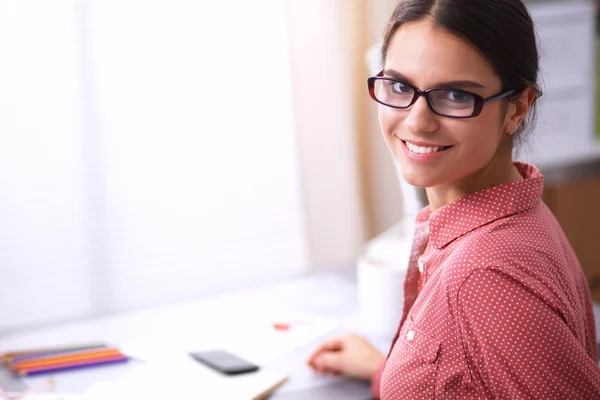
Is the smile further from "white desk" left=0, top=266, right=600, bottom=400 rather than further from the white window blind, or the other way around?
the white window blind

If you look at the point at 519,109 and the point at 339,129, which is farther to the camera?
the point at 339,129

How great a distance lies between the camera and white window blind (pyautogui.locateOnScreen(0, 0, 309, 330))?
2.52 meters

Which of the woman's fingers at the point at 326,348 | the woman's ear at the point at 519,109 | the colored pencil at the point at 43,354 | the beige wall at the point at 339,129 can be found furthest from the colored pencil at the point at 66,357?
the beige wall at the point at 339,129

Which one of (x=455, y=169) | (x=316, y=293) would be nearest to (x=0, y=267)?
(x=316, y=293)

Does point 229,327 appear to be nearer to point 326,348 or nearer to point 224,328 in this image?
point 224,328

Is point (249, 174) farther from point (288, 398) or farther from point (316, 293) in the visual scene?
point (288, 398)

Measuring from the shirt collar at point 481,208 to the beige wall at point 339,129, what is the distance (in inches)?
68.9

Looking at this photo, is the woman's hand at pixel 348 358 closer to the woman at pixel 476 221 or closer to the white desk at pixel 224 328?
the white desk at pixel 224 328

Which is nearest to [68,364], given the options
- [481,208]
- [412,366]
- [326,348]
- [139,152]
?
[326,348]

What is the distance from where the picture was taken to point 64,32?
2.51 meters

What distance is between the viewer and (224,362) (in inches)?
55.4

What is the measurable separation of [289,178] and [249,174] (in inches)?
6.2

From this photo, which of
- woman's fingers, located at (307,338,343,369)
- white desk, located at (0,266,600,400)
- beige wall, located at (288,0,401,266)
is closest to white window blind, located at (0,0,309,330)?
beige wall, located at (288,0,401,266)

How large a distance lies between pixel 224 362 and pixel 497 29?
726mm
